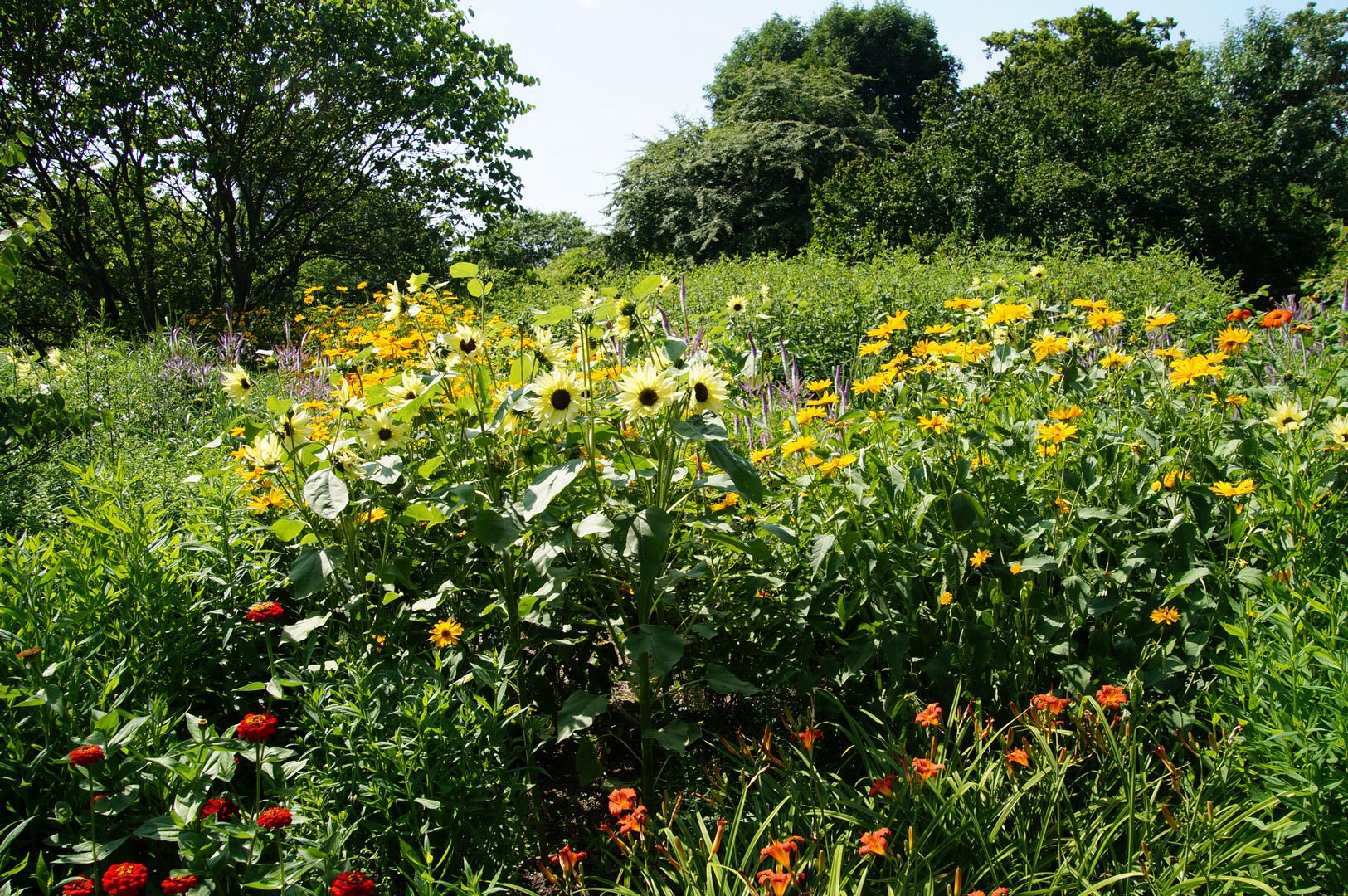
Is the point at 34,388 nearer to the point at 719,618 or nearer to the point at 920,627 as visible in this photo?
the point at 719,618

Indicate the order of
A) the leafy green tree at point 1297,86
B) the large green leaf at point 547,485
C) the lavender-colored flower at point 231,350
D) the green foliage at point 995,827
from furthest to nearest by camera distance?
the leafy green tree at point 1297,86 → the lavender-colored flower at point 231,350 → the large green leaf at point 547,485 → the green foliage at point 995,827

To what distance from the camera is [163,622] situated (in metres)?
1.78

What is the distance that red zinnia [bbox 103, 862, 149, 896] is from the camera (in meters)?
1.06

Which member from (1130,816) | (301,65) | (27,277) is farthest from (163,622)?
(27,277)

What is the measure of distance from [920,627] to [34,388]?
166 inches

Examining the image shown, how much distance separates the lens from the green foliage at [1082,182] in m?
14.8

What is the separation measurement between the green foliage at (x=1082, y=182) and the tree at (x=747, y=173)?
1295 mm

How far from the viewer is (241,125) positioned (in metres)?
11.1

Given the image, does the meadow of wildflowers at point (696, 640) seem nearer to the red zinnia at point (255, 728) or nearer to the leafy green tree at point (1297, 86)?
the red zinnia at point (255, 728)

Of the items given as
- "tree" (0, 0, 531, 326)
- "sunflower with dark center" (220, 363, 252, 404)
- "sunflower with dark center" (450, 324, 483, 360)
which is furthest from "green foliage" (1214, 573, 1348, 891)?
"tree" (0, 0, 531, 326)

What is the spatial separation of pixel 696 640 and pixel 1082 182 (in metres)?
15.5

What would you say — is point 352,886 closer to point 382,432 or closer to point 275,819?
point 275,819

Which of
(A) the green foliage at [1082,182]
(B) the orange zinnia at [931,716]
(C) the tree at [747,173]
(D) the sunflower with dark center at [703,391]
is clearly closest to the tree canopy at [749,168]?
(C) the tree at [747,173]

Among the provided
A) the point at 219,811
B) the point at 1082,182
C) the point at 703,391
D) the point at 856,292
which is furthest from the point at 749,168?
the point at 219,811
